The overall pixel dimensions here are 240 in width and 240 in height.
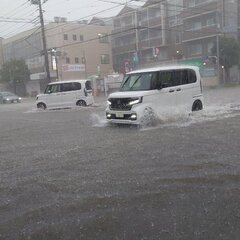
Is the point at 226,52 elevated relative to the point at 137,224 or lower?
elevated

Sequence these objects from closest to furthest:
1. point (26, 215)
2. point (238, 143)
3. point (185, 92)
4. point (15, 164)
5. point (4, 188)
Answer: point (26, 215) < point (4, 188) < point (15, 164) < point (238, 143) < point (185, 92)

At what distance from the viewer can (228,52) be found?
46.8 m

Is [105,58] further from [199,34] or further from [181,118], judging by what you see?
[181,118]

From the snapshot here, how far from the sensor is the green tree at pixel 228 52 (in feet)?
154

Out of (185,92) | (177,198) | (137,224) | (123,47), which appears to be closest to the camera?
(137,224)

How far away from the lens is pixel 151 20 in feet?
191

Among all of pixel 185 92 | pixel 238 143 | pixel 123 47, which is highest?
pixel 123 47

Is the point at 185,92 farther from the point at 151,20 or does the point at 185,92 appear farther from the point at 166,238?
the point at 151,20

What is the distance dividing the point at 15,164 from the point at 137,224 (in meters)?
4.11

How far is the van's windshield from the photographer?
12.3 metres

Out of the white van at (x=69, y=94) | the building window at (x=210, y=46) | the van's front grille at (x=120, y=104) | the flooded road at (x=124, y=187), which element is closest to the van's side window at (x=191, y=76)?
the van's front grille at (x=120, y=104)

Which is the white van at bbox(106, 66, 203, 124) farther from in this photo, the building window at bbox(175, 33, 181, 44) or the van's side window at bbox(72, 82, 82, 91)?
the building window at bbox(175, 33, 181, 44)

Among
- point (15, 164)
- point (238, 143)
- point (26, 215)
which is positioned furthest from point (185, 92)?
point (26, 215)

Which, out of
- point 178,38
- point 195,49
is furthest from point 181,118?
point 178,38
